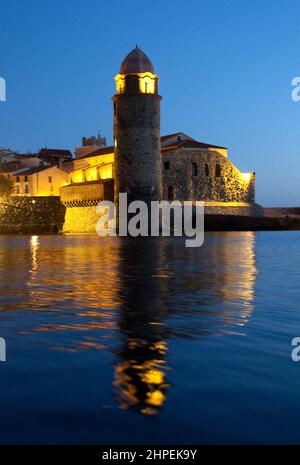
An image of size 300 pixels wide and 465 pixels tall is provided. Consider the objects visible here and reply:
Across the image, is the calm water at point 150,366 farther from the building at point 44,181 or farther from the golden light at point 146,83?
the building at point 44,181

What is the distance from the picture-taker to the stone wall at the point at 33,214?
1944 inches

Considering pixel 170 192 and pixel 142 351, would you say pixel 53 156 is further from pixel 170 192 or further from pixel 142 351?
pixel 142 351

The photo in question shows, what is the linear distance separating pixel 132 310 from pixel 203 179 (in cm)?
4025

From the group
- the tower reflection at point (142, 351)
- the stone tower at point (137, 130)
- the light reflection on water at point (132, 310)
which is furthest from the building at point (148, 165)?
the tower reflection at point (142, 351)

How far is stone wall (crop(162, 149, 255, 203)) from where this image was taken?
45.7 meters

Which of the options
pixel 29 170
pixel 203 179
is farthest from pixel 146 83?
pixel 29 170

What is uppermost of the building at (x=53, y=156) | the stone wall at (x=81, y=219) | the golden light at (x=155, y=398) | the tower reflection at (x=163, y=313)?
the building at (x=53, y=156)

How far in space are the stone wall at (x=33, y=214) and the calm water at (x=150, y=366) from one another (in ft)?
134

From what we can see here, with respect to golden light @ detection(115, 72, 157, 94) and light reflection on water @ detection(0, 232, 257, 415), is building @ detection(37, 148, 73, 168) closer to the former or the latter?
golden light @ detection(115, 72, 157, 94)

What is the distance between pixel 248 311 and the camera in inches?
277

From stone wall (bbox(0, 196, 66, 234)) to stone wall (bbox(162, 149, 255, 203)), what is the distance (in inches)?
368

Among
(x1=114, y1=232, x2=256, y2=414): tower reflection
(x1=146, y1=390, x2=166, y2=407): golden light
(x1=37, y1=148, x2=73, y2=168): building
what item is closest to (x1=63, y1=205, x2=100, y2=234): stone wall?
(x1=37, y1=148, x2=73, y2=168): building

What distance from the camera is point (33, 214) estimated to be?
49.4 meters
